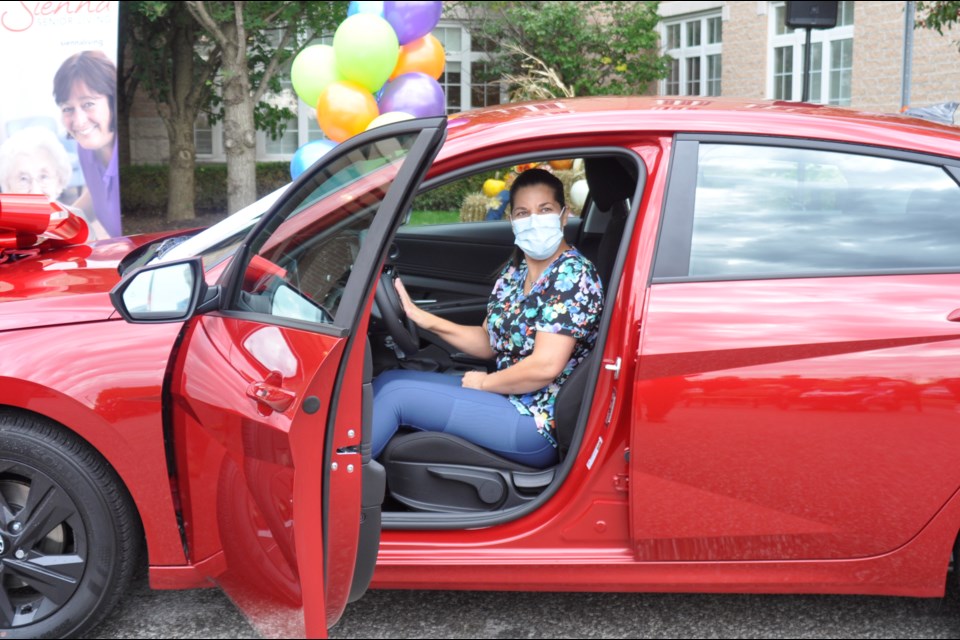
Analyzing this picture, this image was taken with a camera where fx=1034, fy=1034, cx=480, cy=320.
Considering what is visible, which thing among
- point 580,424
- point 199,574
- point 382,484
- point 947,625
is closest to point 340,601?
point 382,484

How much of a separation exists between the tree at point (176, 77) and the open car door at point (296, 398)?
12.5 meters

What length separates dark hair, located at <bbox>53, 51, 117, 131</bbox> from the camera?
27.6 ft

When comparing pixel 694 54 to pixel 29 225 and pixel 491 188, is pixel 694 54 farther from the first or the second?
pixel 29 225

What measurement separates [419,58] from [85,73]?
2765 millimetres

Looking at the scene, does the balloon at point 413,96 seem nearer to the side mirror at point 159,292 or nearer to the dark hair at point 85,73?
the dark hair at point 85,73

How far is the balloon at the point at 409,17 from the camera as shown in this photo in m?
7.93

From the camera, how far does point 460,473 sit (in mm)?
2930

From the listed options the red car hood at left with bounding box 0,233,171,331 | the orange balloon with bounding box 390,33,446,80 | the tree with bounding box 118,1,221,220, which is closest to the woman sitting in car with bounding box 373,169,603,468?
the red car hood at left with bounding box 0,233,171,331

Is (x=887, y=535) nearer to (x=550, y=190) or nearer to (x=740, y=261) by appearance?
(x=740, y=261)

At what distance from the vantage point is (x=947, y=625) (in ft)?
9.73

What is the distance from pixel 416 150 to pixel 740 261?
0.91 m

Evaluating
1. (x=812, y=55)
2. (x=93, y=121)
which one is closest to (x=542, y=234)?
(x=93, y=121)

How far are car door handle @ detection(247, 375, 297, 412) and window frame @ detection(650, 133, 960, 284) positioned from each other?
97 centimetres

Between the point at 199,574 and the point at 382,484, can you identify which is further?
the point at 199,574
